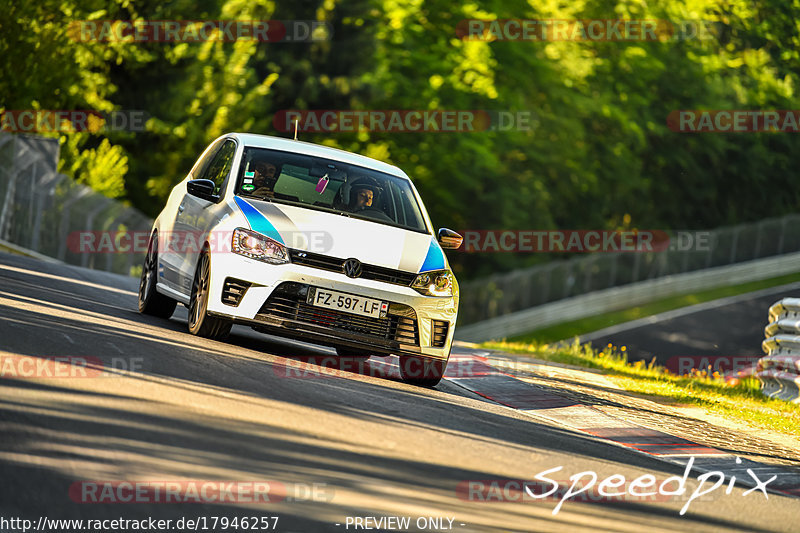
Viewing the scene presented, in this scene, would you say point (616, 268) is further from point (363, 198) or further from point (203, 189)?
point (203, 189)

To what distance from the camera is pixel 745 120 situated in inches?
2302

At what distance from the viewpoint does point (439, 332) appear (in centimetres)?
1098

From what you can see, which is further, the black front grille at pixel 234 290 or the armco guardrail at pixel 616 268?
the armco guardrail at pixel 616 268

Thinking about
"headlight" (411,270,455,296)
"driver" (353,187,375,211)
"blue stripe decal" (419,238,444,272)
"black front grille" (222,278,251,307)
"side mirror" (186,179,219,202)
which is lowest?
"black front grille" (222,278,251,307)

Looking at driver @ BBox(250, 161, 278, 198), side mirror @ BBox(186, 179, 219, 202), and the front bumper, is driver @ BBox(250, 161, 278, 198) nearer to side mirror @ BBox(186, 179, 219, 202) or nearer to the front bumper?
side mirror @ BBox(186, 179, 219, 202)

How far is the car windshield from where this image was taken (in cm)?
1157

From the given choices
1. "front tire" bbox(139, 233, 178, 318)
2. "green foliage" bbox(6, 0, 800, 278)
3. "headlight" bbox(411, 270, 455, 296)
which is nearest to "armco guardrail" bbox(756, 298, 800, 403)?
"headlight" bbox(411, 270, 455, 296)

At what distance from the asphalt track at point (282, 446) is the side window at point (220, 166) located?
5.88 ft

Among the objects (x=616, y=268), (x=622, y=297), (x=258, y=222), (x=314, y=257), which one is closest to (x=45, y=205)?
(x=258, y=222)

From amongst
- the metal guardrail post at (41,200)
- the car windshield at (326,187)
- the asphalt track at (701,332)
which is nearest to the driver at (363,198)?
the car windshield at (326,187)

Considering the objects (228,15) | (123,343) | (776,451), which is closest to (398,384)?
(123,343)

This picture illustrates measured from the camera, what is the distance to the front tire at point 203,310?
11.0 metres

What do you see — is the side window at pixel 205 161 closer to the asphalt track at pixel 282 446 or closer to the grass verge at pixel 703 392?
the asphalt track at pixel 282 446

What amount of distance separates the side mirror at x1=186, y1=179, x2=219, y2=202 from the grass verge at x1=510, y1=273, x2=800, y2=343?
30423 mm
